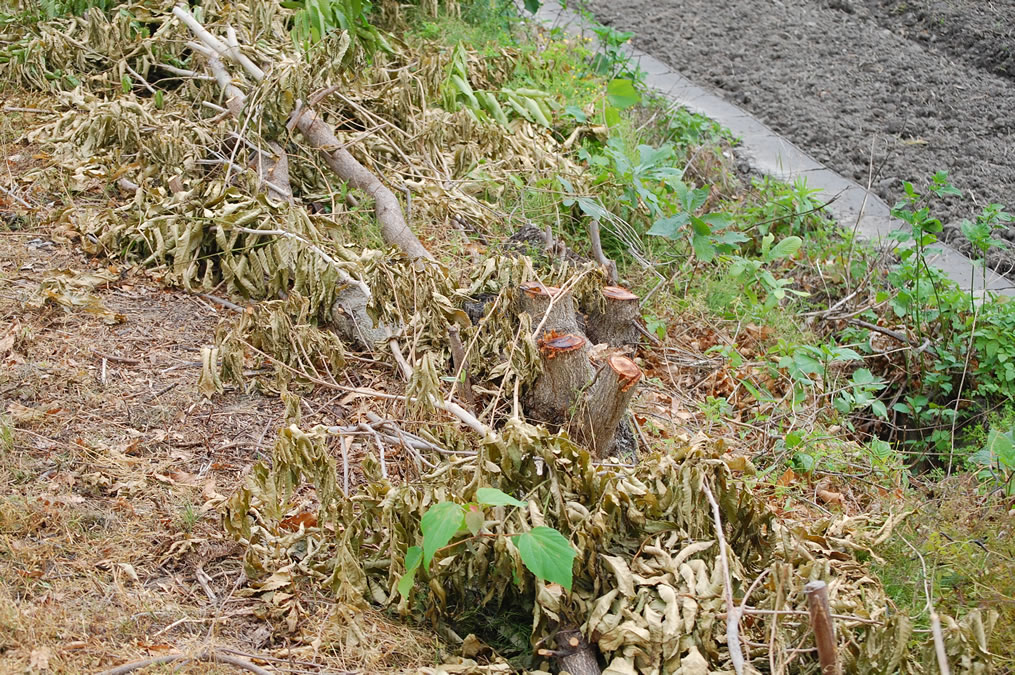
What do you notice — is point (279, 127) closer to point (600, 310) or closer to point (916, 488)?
point (600, 310)

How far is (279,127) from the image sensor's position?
15.8ft

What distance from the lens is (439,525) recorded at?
217cm

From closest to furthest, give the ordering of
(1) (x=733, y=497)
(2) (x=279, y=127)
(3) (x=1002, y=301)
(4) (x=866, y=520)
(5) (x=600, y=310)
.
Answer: (1) (x=733, y=497) < (4) (x=866, y=520) < (5) (x=600, y=310) < (3) (x=1002, y=301) < (2) (x=279, y=127)

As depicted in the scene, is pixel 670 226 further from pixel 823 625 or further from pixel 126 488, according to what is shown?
pixel 126 488

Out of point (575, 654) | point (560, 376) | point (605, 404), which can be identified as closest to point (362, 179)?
point (560, 376)

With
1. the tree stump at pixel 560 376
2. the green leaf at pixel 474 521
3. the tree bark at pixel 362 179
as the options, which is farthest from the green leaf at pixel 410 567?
the tree bark at pixel 362 179

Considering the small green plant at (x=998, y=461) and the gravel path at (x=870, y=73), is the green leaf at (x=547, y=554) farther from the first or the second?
the gravel path at (x=870, y=73)

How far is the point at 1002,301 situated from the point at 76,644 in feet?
14.6

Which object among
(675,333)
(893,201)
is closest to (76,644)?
(675,333)

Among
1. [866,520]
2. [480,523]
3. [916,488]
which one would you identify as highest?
[480,523]

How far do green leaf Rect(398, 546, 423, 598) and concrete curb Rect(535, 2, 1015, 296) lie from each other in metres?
3.42

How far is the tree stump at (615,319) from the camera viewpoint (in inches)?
155

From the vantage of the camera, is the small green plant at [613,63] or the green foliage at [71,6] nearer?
the green foliage at [71,6]

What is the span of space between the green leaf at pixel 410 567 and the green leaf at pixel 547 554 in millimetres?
295
